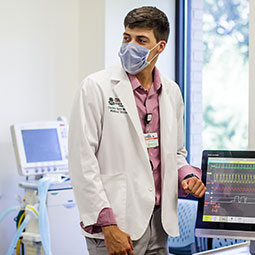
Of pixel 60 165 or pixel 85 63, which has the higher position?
pixel 85 63

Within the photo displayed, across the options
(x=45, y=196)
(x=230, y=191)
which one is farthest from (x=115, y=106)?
(x=45, y=196)

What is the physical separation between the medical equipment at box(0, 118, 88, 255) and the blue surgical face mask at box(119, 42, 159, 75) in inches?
61.2

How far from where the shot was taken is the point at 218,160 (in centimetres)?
176

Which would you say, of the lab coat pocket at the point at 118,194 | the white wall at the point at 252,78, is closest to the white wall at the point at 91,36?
the white wall at the point at 252,78

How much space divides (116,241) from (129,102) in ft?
1.60

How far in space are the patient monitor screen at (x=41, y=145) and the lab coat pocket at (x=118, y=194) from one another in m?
1.74

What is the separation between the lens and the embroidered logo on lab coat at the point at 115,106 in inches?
64.6

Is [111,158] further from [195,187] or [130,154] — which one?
[195,187]

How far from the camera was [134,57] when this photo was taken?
5.55ft

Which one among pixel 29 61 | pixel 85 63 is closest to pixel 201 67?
pixel 85 63

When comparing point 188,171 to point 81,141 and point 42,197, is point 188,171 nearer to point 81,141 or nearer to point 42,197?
point 81,141

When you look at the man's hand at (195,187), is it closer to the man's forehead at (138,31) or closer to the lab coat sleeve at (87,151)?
the lab coat sleeve at (87,151)

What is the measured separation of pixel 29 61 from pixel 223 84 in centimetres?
154

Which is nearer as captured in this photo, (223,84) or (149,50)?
(149,50)
